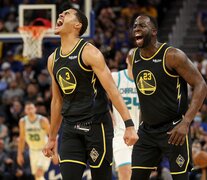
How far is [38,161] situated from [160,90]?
288 inches

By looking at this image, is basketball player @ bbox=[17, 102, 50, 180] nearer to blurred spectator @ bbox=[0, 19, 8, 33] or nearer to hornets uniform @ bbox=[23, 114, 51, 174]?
hornets uniform @ bbox=[23, 114, 51, 174]

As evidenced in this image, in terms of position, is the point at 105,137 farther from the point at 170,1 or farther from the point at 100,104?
the point at 170,1

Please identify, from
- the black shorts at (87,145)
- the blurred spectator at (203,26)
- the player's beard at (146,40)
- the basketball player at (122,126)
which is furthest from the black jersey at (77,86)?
the blurred spectator at (203,26)

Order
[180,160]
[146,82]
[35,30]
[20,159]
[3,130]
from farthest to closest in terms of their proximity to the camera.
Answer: [3,130]
[35,30]
[20,159]
[146,82]
[180,160]

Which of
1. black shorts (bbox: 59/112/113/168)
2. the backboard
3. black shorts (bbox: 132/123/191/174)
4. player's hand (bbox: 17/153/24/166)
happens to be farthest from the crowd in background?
black shorts (bbox: 59/112/113/168)

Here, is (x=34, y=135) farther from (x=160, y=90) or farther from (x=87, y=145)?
(x=160, y=90)

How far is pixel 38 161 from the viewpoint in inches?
565

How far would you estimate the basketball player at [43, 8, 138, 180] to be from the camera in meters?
7.32

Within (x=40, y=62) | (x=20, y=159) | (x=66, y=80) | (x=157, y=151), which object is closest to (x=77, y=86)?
(x=66, y=80)

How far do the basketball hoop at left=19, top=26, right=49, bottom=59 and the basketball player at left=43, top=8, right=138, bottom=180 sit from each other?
6.69m

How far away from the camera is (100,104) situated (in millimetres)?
7512

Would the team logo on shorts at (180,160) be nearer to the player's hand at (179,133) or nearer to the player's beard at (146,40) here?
the player's hand at (179,133)

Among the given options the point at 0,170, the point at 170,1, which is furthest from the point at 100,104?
the point at 170,1

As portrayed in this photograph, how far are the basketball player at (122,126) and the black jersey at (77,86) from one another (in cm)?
239
